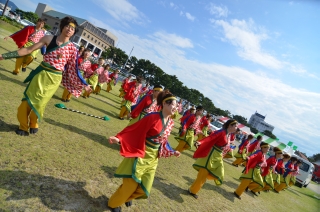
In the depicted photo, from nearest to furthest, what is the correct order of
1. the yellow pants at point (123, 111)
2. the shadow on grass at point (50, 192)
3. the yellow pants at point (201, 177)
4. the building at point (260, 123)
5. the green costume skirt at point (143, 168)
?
the shadow on grass at point (50, 192) < the green costume skirt at point (143, 168) < the yellow pants at point (201, 177) < the yellow pants at point (123, 111) < the building at point (260, 123)

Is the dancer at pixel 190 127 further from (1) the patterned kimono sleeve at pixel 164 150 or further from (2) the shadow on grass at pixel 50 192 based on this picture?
(2) the shadow on grass at pixel 50 192

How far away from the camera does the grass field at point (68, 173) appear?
Result: 2.84 meters

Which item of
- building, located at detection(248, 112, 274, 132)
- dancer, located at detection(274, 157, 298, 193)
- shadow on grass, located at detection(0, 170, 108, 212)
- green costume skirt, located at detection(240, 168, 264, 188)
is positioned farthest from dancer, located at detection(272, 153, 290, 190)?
building, located at detection(248, 112, 274, 132)

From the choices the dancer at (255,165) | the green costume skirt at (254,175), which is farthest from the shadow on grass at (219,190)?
the green costume skirt at (254,175)

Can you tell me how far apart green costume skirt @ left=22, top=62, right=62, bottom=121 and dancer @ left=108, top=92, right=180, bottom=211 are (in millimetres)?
1726

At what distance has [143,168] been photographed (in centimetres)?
312

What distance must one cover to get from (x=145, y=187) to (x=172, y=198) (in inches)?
75.0

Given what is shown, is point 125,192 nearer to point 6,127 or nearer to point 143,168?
point 143,168

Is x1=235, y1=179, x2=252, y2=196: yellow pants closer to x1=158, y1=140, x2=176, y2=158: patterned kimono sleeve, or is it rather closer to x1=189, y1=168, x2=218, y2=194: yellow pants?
x1=189, y1=168, x2=218, y2=194: yellow pants

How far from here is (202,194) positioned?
5.86m

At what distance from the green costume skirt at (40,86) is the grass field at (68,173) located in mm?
718

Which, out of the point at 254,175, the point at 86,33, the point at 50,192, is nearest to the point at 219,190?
the point at 254,175

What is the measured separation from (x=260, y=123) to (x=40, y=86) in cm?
16952

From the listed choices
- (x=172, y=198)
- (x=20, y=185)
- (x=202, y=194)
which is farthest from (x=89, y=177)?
(x=202, y=194)
